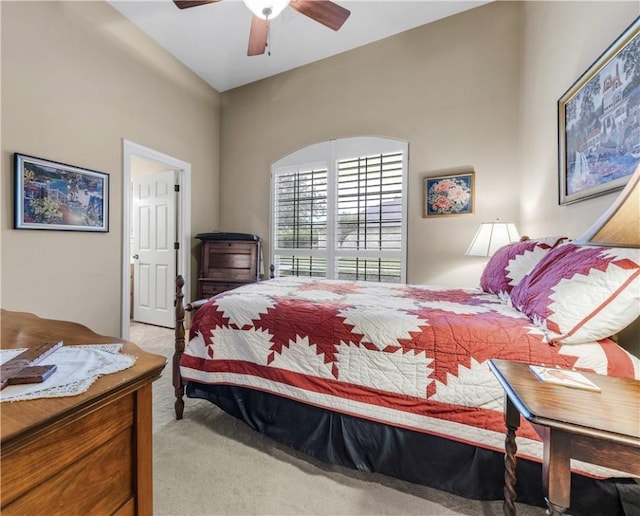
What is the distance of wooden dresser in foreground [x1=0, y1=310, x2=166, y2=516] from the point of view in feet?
1.44

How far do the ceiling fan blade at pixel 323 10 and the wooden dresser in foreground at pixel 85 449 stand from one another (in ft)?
8.04

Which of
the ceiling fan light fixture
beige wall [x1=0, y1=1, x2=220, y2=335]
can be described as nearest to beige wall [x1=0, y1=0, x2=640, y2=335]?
beige wall [x1=0, y1=1, x2=220, y2=335]

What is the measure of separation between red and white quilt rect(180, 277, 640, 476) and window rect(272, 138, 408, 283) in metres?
1.51

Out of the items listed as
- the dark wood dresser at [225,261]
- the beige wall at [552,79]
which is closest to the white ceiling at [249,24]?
the beige wall at [552,79]

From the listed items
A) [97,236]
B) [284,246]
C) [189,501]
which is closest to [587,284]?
[189,501]

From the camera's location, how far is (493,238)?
98.2 inches

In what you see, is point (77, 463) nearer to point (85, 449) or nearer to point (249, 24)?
point (85, 449)

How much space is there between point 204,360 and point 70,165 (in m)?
2.17

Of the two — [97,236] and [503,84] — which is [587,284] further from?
[97,236]

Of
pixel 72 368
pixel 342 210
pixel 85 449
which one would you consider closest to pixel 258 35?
pixel 342 210

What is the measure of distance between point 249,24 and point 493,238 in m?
3.18

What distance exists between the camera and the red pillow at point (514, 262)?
1.71 metres

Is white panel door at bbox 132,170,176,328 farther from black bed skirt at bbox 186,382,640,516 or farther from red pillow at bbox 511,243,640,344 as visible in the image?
red pillow at bbox 511,243,640,344

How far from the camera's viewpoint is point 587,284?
1.06m
